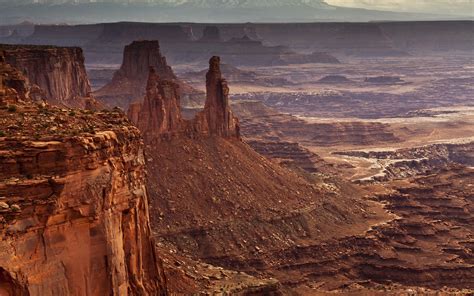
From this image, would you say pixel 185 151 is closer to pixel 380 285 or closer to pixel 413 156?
pixel 380 285

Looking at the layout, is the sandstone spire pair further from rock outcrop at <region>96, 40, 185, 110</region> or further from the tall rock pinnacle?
rock outcrop at <region>96, 40, 185, 110</region>

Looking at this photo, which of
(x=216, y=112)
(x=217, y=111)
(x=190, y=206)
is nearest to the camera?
(x=190, y=206)

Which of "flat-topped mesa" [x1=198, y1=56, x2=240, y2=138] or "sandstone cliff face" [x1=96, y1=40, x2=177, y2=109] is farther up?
"flat-topped mesa" [x1=198, y1=56, x2=240, y2=138]

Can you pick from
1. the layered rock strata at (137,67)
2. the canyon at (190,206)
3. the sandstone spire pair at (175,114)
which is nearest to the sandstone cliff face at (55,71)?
the canyon at (190,206)

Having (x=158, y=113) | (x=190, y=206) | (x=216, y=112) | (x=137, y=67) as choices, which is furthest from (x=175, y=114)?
(x=137, y=67)

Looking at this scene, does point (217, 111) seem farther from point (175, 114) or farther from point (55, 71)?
point (55, 71)

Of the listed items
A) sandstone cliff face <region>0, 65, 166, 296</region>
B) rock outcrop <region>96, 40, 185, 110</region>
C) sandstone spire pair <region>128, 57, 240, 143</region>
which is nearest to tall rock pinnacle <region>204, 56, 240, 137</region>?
sandstone spire pair <region>128, 57, 240, 143</region>

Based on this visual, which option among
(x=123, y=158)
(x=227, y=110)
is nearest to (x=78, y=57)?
(x=227, y=110)
